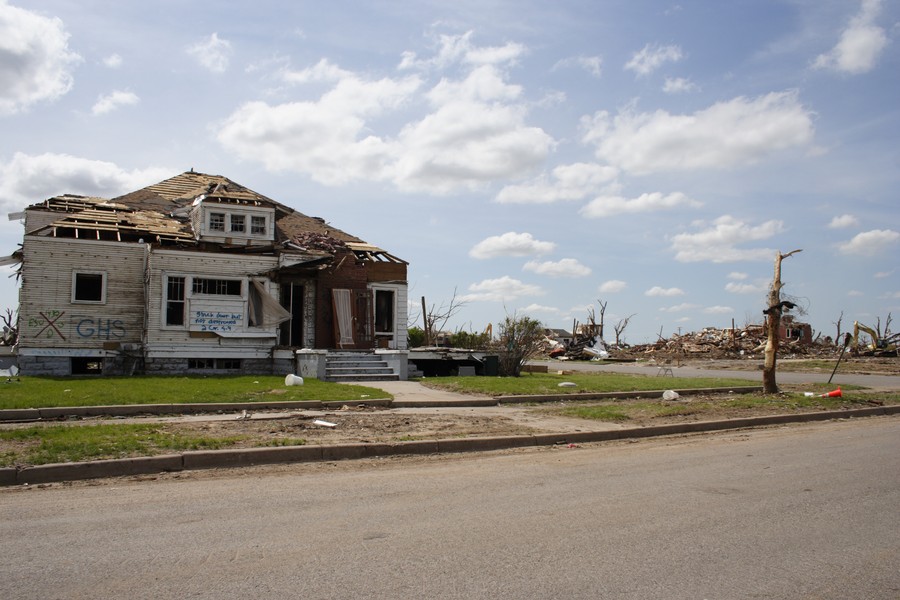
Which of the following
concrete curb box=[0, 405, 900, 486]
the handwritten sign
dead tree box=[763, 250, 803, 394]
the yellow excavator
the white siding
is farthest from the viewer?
the yellow excavator

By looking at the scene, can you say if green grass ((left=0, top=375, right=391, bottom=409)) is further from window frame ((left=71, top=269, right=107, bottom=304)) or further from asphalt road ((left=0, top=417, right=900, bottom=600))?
asphalt road ((left=0, top=417, right=900, bottom=600))

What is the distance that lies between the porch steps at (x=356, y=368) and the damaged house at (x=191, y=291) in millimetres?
665

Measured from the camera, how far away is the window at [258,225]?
2514 centimetres

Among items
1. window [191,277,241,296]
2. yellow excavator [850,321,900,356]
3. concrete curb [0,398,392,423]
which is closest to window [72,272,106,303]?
window [191,277,241,296]

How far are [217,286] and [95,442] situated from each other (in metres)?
14.5

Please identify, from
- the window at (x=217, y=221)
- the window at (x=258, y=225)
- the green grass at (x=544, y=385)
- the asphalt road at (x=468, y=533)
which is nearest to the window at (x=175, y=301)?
the window at (x=217, y=221)

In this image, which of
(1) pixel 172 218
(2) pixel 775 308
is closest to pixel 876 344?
(2) pixel 775 308

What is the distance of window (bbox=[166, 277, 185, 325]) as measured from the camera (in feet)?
74.0

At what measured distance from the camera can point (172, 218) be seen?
86.1 feet

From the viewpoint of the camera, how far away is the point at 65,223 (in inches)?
892

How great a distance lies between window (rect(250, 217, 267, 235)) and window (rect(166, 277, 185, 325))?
345cm

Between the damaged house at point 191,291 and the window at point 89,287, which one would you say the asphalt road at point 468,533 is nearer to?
the damaged house at point 191,291

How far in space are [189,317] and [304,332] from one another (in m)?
3.79

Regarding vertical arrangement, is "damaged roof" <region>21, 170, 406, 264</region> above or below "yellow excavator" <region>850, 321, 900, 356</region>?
above
